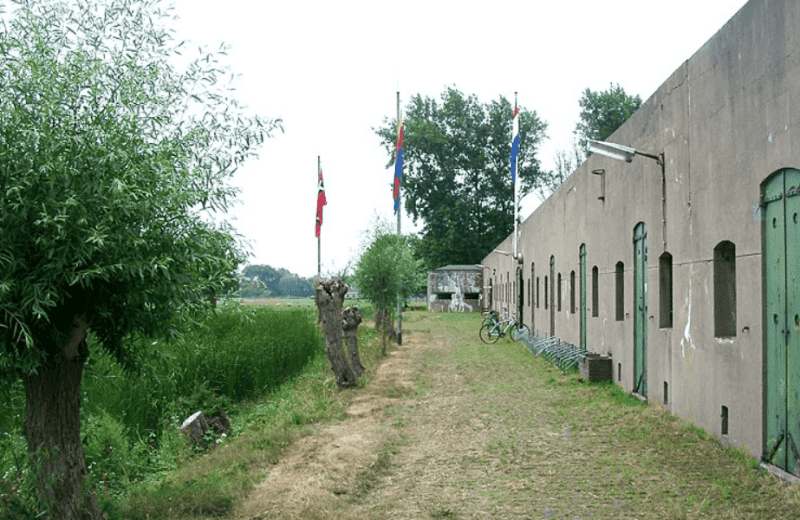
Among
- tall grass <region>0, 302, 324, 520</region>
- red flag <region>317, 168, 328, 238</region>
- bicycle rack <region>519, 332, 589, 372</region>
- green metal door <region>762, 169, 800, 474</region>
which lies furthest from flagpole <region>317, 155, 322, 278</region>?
green metal door <region>762, 169, 800, 474</region>

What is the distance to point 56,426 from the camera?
484cm

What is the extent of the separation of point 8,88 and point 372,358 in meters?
14.4

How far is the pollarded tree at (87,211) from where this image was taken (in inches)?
169

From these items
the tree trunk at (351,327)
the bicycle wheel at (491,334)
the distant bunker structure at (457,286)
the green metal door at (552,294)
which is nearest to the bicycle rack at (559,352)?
the green metal door at (552,294)

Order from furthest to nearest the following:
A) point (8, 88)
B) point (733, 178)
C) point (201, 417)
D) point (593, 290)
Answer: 1. point (593, 290)
2. point (201, 417)
3. point (733, 178)
4. point (8, 88)

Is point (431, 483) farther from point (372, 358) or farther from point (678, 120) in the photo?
point (372, 358)

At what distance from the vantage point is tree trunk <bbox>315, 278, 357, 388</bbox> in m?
12.8

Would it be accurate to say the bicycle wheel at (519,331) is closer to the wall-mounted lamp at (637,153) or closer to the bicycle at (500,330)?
the bicycle at (500,330)

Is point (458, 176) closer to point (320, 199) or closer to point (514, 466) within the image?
point (320, 199)

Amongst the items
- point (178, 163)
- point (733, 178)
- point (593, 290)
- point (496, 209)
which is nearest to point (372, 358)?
point (593, 290)

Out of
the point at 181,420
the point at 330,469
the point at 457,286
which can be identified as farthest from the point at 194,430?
the point at 457,286

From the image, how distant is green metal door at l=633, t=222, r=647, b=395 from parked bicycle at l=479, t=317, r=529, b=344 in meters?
12.2

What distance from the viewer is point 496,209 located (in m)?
57.2

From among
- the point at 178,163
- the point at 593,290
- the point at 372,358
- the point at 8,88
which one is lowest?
the point at 372,358
